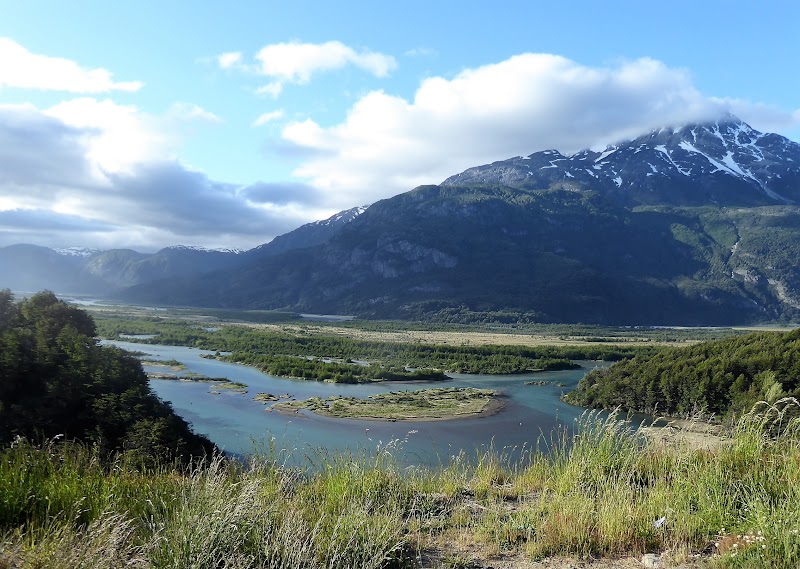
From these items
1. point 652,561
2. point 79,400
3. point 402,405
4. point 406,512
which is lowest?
point 402,405

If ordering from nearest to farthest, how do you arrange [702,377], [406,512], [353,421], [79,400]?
[406,512]
[79,400]
[353,421]
[702,377]

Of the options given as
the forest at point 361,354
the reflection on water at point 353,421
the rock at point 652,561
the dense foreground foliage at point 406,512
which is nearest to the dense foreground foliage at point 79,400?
the reflection on water at point 353,421

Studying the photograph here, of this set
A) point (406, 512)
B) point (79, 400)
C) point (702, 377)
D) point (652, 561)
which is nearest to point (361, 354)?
point (702, 377)

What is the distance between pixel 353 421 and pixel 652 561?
117 feet

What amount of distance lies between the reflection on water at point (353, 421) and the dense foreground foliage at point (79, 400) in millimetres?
5053

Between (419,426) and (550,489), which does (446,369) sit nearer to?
(419,426)

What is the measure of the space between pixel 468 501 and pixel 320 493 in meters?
1.94

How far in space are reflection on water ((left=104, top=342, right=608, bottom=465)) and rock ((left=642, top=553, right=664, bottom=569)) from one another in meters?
16.8

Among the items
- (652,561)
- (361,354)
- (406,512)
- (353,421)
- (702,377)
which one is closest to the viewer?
(652,561)

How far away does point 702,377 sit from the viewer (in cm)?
4434

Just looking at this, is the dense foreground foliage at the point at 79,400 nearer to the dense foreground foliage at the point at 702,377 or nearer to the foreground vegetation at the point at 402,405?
the foreground vegetation at the point at 402,405

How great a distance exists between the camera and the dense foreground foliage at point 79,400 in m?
23.9

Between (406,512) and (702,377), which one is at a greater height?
(406,512)

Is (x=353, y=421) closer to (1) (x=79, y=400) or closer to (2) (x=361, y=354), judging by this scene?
(1) (x=79, y=400)
